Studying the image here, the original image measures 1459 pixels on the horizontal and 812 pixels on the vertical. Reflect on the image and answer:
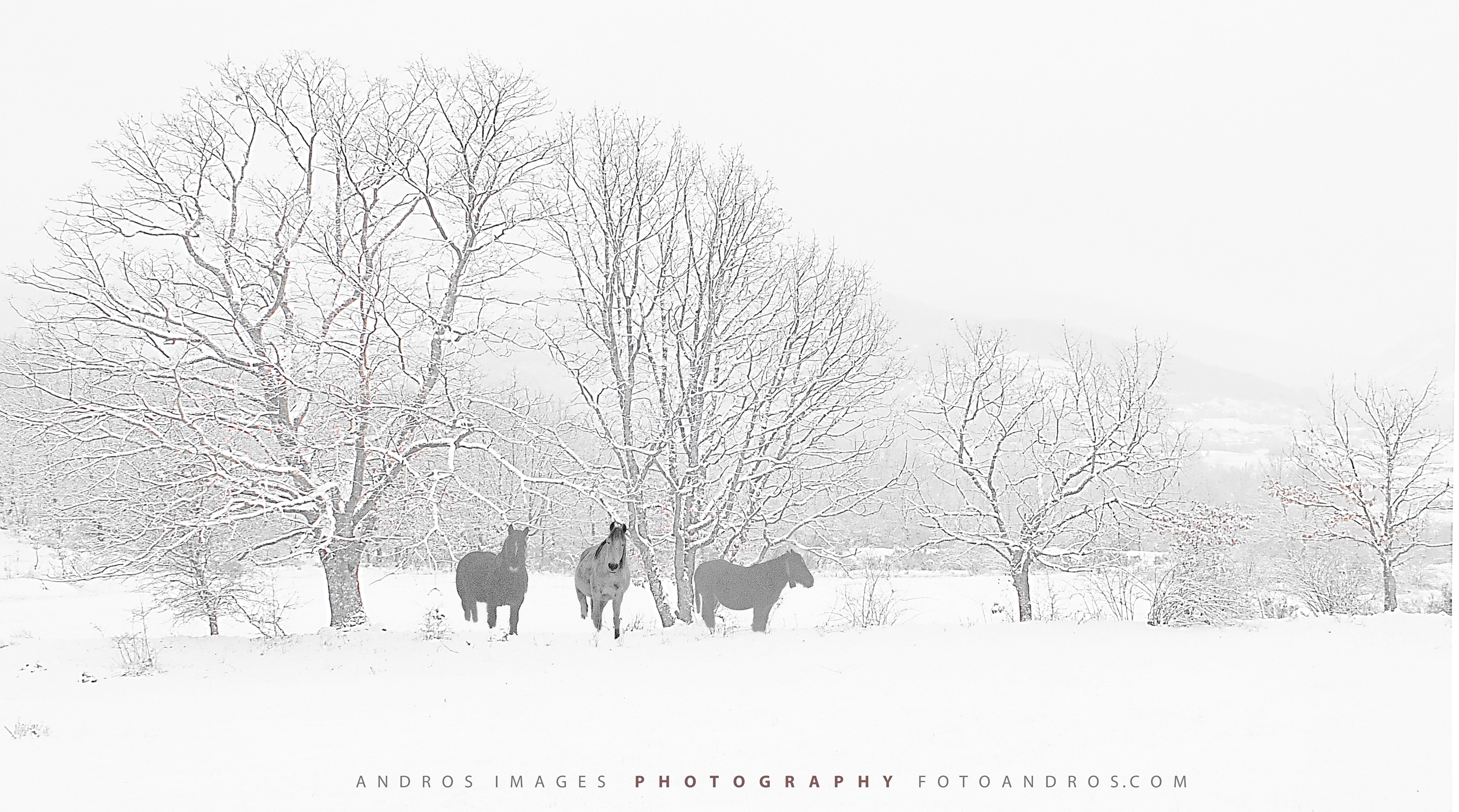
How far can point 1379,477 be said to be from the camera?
22453 mm

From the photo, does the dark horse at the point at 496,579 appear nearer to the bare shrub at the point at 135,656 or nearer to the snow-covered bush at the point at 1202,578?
the bare shrub at the point at 135,656

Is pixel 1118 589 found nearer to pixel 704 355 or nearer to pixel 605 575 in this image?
pixel 704 355

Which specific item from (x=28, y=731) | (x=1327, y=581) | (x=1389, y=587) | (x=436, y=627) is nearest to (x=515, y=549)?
(x=436, y=627)

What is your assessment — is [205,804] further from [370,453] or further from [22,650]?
[22,650]

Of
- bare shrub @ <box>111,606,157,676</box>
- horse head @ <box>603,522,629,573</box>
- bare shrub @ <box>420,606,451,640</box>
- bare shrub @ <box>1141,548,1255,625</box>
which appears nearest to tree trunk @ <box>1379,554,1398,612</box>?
bare shrub @ <box>1141,548,1255,625</box>

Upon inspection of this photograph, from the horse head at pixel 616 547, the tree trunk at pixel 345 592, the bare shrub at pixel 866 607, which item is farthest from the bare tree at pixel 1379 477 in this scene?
the tree trunk at pixel 345 592

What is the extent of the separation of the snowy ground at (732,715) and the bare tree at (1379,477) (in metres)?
9.03

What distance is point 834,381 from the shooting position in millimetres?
14500

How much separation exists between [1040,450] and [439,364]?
43.0ft

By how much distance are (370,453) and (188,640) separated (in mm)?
4840

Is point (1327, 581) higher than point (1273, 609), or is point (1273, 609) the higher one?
point (1327, 581)

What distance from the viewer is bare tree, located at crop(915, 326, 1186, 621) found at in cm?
1666

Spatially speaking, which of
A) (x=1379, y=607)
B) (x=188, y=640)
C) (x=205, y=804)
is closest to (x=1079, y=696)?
(x=205, y=804)

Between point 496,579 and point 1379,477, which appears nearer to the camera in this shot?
point 496,579
